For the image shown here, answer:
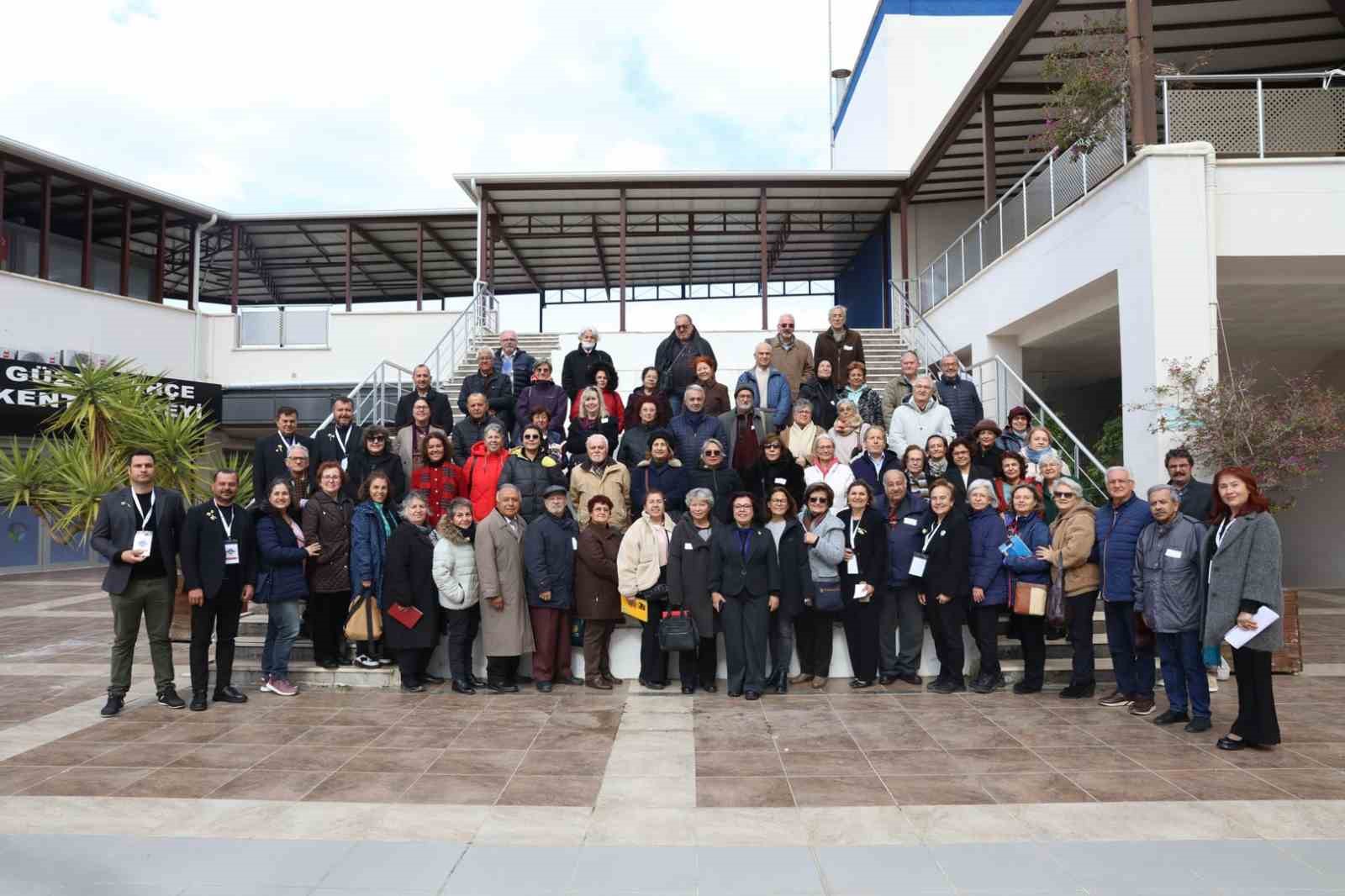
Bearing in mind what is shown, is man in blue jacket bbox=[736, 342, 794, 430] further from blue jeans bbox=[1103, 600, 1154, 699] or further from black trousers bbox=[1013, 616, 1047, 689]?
blue jeans bbox=[1103, 600, 1154, 699]

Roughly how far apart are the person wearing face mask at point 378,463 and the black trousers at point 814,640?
11.6ft

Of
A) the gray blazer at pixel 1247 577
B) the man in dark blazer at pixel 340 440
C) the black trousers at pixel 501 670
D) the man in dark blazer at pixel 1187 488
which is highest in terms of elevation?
the man in dark blazer at pixel 340 440

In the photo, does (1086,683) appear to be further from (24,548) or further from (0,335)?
(24,548)

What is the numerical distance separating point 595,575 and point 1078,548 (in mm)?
3597

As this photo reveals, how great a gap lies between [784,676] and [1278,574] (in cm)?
336

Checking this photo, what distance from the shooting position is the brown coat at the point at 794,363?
386 inches

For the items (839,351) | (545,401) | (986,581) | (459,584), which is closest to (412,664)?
(459,584)

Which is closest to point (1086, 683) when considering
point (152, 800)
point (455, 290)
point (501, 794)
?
point (501, 794)

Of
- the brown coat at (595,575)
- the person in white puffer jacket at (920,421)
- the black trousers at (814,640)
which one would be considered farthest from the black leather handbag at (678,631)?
the person in white puffer jacket at (920,421)

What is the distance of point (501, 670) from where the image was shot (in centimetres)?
705

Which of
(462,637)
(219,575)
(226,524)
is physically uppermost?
(226,524)

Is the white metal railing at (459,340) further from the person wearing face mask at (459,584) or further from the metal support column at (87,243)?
the person wearing face mask at (459,584)

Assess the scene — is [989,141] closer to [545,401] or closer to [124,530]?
[545,401]

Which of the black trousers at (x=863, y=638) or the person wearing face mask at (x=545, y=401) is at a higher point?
the person wearing face mask at (x=545, y=401)
